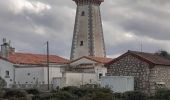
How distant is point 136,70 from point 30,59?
20.7m

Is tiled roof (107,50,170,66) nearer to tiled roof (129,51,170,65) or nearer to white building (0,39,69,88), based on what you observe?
tiled roof (129,51,170,65)

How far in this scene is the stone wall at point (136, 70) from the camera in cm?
4766

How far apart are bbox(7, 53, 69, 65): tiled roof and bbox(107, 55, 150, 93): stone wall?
1723 cm

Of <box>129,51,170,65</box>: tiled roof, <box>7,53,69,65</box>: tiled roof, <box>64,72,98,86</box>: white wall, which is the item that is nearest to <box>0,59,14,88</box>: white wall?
<box>7,53,69,65</box>: tiled roof

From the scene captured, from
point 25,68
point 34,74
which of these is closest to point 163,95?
point 34,74

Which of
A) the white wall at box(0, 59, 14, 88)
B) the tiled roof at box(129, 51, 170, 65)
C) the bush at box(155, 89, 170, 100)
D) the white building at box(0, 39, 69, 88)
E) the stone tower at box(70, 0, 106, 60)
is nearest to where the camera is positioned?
the bush at box(155, 89, 170, 100)

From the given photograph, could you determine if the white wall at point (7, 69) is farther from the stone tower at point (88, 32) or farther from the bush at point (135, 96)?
the bush at point (135, 96)

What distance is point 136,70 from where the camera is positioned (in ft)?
158

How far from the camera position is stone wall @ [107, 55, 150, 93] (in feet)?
156

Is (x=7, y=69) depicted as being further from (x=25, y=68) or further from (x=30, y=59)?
(x=30, y=59)

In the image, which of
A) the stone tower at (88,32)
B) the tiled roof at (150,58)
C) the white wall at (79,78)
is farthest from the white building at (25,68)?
the tiled roof at (150,58)

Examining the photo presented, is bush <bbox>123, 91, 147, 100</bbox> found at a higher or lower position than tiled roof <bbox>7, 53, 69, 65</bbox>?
lower

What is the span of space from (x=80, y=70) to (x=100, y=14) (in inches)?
542

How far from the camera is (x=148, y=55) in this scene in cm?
5072
